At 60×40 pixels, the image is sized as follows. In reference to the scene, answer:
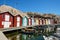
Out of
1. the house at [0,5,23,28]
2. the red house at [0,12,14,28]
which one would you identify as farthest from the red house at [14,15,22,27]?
the red house at [0,12,14,28]

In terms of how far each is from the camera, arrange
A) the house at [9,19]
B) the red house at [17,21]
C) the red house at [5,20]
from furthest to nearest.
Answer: the red house at [17,21]
the house at [9,19]
the red house at [5,20]

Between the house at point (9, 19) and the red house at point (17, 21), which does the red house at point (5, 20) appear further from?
the red house at point (17, 21)

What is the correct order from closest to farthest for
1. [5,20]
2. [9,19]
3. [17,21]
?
1. [5,20]
2. [9,19]
3. [17,21]

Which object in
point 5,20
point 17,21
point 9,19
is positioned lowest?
point 17,21

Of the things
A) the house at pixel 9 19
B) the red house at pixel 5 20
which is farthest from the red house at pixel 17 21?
the red house at pixel 5 20

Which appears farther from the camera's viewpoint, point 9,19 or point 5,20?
point 9,19

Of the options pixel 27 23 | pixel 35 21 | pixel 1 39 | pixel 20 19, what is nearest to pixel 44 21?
pixel 35 21

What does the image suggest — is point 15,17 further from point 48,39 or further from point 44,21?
point 44,21

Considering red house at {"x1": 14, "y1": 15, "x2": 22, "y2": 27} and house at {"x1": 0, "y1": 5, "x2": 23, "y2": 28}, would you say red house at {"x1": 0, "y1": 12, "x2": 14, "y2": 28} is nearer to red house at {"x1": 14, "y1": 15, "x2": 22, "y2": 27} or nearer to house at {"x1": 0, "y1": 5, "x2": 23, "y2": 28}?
house at {"x1": 0, "y1": 5, "x2": 23, "y2": 28}

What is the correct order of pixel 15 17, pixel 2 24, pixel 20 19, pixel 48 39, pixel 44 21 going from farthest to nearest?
pixel 44 21, pixel 20 19, pixel 15 17, pixel 2 24, pixel 48 39

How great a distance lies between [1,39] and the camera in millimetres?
10859

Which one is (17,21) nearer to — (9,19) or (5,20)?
(9,19)

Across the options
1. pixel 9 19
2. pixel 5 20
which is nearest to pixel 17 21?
pixel 9 19

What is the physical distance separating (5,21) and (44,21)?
2411 centimetres
